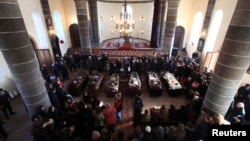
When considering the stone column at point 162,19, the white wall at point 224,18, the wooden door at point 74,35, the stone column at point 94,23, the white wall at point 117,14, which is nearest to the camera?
the white wall at point 224,18

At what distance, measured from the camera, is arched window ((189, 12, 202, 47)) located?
1390 cm

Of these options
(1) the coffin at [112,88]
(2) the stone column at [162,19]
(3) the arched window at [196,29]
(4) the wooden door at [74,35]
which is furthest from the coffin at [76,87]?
(3) the arched window at [196,29]

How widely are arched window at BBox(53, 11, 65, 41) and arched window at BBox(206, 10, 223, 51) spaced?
12.6 meters

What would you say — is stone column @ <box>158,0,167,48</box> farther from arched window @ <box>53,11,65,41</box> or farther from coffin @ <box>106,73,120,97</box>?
arched window @ <box>53,11,65,41</box>

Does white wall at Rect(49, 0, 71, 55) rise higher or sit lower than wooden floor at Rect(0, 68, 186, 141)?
higher

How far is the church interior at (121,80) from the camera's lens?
4.80 meters

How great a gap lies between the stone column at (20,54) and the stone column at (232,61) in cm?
616

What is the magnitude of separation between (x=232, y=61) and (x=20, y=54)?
21.5 feet

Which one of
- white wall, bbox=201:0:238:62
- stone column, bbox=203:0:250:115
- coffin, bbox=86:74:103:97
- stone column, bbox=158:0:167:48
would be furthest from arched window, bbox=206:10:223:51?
coffin, bbox=86:74:103:97

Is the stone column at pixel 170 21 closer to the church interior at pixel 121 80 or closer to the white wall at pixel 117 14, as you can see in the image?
the church interior at pixel 121 80

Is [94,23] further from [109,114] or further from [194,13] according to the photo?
[109,114]

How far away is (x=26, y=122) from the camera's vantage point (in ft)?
22.1

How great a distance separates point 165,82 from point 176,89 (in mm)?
1040

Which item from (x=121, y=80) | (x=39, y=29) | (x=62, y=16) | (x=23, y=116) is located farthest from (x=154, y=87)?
(x=62, y=16)
